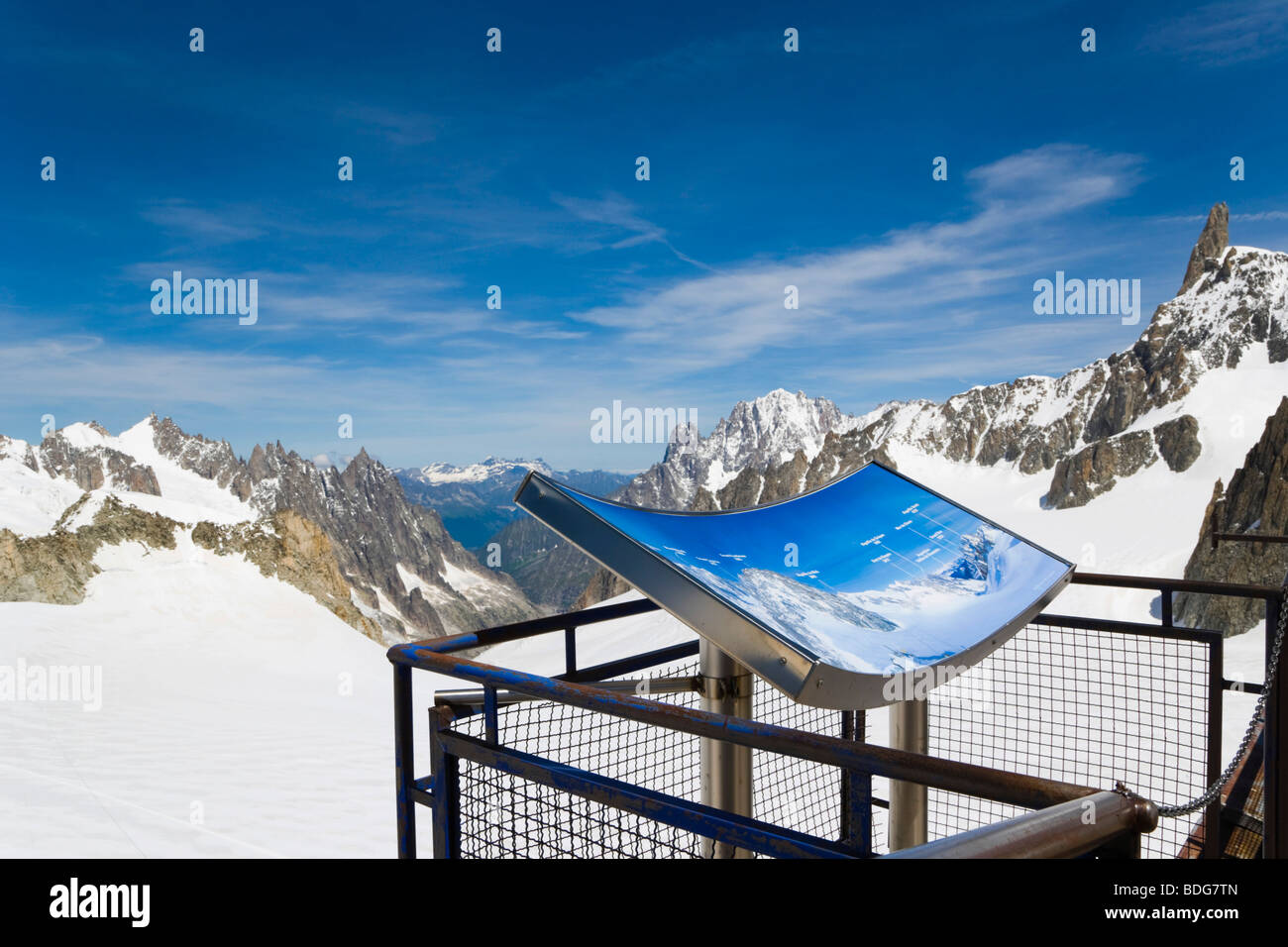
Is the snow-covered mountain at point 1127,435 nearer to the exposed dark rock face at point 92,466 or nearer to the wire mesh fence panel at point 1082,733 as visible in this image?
the wire mesh fence panel at point 1082,733

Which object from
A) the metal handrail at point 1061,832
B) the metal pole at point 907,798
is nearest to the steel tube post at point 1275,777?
the metal pole at point 907,798

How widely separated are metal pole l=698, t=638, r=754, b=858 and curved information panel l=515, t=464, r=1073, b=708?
Result: 0.35m

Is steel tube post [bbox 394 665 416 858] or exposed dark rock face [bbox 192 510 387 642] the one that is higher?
steel tube post [bbox 394 665 416 858]

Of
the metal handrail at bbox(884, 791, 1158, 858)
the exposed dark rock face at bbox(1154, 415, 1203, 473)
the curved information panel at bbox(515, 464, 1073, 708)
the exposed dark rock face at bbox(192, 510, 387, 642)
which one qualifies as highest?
the exposed dark rock face at bbox(1154, 415, 1203, 473)

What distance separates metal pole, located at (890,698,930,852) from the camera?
137 inches

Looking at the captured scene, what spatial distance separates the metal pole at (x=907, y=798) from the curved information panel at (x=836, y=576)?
0.53 meters

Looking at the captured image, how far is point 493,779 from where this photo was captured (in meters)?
2.57

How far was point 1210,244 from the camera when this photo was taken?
83062 millimetres

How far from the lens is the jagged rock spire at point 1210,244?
271 ft

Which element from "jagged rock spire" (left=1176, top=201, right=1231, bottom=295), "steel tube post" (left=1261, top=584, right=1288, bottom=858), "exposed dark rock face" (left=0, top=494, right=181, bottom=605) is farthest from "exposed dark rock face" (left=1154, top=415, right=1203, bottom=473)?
"steel tube post" (left=1261, top=584, right=1288, bottom=858)

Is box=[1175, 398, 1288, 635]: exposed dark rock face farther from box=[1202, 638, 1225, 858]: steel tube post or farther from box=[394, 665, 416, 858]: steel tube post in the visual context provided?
box=[394, 665, 416, 858]: steel tube post

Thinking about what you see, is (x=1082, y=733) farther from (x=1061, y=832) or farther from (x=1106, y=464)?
(x=1106, y=464)

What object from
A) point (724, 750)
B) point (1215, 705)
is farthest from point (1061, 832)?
point (1215, 705)

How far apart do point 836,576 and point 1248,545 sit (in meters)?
24.9
